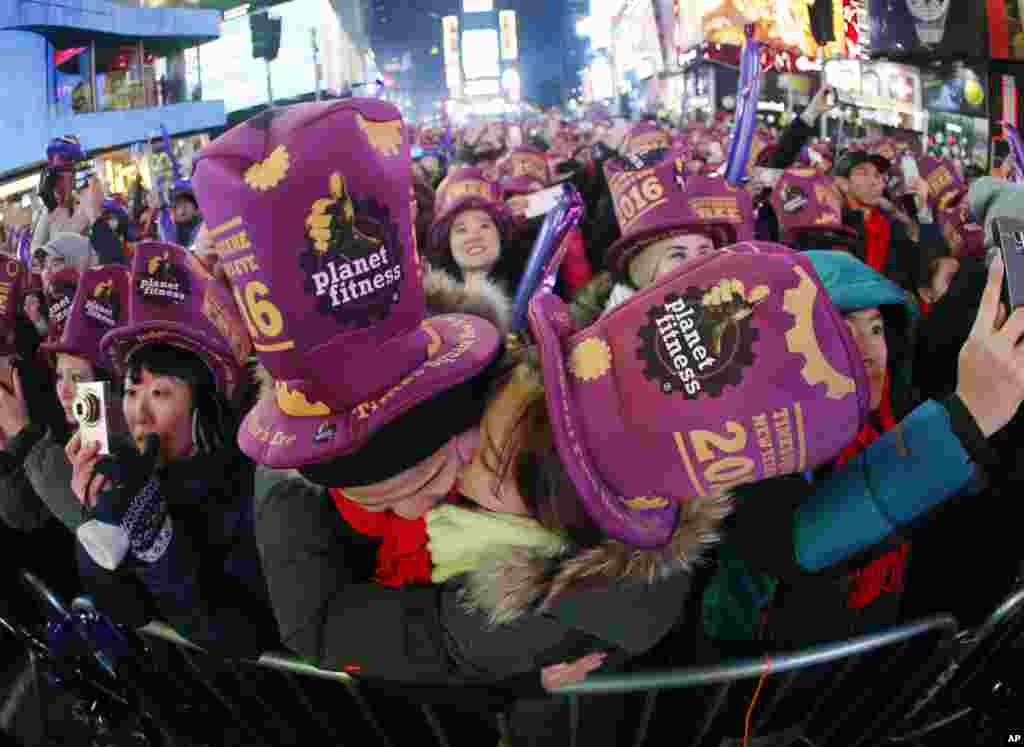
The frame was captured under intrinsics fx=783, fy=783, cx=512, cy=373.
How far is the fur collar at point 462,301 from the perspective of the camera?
5.38ft

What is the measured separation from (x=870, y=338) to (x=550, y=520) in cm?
98

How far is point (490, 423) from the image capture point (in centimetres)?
133

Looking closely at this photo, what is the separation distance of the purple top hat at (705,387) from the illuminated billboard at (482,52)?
3206 inches

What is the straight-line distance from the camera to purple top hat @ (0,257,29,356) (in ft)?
8.45

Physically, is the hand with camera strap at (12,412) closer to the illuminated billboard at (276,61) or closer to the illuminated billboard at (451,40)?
the illuminated billboard at (276,61)

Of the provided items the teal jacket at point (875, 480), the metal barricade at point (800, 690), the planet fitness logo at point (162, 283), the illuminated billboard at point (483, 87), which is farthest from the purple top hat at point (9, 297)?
the illuminated billboard at point (483, 87)

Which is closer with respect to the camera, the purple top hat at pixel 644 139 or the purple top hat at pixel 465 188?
the purple top hat at pixel 465 188

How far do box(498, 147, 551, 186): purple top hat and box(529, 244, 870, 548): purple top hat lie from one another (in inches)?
212

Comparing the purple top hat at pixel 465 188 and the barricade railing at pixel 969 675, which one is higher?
the purple top hat at pixel 465 188

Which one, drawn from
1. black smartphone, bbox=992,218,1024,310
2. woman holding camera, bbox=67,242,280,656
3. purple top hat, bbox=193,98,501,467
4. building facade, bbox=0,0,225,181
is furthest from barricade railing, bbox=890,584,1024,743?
building facade, bbox=0,0,225,181

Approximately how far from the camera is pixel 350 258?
3.77 ft

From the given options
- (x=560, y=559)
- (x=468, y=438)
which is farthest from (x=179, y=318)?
(x=560, y=559)

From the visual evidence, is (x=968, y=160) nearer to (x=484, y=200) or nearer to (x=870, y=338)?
(x=484, y=200)

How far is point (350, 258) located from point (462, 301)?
526 mm
